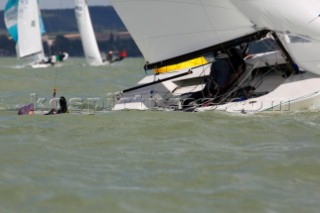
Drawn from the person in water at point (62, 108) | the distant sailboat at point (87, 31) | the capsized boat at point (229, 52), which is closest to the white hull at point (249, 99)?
the capsized boat at point (229, 52)

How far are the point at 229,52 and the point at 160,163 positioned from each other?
15.0ft

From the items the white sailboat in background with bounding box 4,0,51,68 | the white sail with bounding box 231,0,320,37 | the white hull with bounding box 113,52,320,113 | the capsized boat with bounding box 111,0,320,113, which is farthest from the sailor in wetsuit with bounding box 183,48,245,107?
the white sailboat in background with bounding box 4,0,51,68

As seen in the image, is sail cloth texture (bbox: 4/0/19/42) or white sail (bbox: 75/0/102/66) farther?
white sail (bbox: 75/0/102/66)

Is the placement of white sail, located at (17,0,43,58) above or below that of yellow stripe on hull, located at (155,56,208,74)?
above

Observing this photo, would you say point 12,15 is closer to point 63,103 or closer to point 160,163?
point 63,103

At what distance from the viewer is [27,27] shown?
35.3 m

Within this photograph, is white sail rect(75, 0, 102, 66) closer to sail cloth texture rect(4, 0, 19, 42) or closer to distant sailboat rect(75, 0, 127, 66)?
distant sailboat rect(75, 0, 127, 66)

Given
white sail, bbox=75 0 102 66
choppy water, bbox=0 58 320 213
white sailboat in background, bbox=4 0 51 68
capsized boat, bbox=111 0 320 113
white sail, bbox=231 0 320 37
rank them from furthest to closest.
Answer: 1. white sail, bbox=75 0 102 66
2. white sailboat in background, bbox=4 0 51 68
3. capsized boat, bbox=111 0 320 113
4. white sail, bbox=231 0 320 37
5. choppy water, bbox=0 58 320 213

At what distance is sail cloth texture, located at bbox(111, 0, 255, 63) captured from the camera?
11.8 m

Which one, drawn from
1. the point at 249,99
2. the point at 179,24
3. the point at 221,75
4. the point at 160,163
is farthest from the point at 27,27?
the point at 160,163

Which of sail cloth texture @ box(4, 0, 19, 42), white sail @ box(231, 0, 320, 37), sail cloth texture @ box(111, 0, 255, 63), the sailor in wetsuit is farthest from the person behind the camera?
sail cloth texture @ box(4, 0, 19, 42)

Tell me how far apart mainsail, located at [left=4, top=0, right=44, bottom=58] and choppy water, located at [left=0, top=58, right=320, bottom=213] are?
80.1 ft

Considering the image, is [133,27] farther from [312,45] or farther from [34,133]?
[34,133]

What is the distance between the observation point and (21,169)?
25.1 feet
